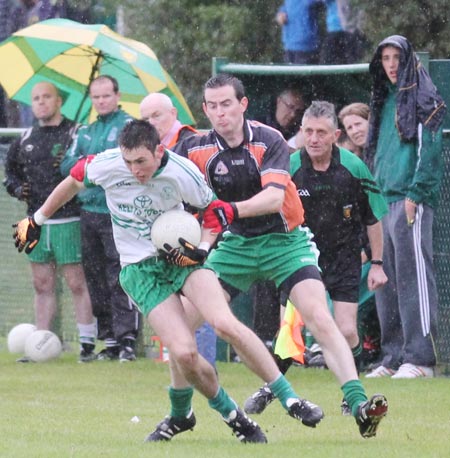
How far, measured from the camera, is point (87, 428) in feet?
30.9

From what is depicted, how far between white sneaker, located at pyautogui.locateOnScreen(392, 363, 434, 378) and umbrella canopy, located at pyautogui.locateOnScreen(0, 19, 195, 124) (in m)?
3.40

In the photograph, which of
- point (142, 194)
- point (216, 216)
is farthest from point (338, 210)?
point (142, 194)

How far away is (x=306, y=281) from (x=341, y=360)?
563 mm

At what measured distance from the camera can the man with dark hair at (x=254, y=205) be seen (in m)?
9.15

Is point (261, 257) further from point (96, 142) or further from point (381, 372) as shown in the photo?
point (96, 142)

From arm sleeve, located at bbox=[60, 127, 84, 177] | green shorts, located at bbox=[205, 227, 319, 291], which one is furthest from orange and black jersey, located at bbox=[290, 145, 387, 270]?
arm sleeve, located at bbox=[60, 127, 84, 177]

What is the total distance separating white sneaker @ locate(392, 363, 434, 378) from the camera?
11977 millimetres

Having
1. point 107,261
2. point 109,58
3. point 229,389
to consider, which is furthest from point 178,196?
point 109,58

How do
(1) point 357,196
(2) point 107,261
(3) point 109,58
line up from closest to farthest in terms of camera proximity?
(1) point 357,196, (2) point 107,261, (3) point 109,58

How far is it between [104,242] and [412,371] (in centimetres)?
323

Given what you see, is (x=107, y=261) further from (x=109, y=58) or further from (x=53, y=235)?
(x=109, y=58)

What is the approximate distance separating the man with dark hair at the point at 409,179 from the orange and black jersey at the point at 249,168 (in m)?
2.52

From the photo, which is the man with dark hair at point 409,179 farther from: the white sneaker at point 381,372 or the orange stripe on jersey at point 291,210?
the orange stripe on jersey at point 291,210

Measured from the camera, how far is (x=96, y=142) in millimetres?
13328
